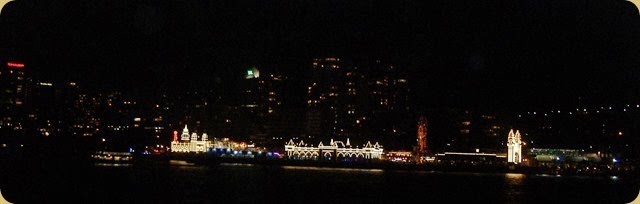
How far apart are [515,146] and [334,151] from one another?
589 inches

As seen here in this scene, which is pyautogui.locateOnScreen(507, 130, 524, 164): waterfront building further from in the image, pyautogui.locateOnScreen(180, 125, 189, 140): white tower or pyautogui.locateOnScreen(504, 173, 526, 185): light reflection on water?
pyautogui.locateOnScreen(180, 125, 189, 140): white tower

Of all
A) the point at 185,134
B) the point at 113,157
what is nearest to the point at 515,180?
the point at 113,157

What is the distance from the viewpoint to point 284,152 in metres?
63.1

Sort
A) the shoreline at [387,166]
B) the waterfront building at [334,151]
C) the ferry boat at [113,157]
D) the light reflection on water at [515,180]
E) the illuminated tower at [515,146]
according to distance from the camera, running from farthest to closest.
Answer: the waterfront building at [334,151]
the illuminated tower at [515,146]
the ferry boat at [113,157]
the shoreline at [387,166]
the light reflection on water at [515,180]

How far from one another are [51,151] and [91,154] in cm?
380

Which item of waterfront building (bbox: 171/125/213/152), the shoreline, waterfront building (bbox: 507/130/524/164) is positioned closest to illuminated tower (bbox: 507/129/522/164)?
waterfront building (bbox: 507/130/524/164)

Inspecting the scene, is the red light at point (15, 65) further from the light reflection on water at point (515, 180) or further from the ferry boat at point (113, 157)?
the light reflection on water at point (515, 180)

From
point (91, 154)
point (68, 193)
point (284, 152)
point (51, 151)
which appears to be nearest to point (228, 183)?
point (68, 193)

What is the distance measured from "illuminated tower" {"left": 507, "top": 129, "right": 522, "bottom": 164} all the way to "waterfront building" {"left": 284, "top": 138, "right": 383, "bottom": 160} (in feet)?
34.6

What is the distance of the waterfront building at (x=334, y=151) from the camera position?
2349 inches

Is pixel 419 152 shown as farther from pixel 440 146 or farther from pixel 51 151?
pixel 51 151

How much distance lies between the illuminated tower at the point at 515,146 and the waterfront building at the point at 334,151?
10547mm

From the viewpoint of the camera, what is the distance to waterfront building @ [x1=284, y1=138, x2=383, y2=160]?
5966cm

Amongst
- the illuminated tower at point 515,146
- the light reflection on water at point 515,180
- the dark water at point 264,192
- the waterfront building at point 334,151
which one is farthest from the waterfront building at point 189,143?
the dark water at point 264,192
